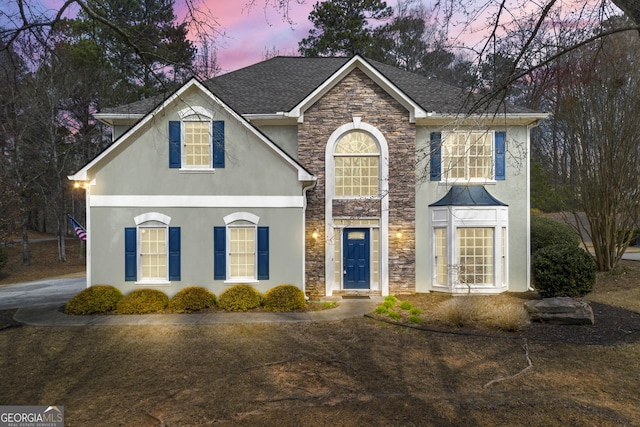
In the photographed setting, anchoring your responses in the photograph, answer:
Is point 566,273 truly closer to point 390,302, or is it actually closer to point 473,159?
point 473,159

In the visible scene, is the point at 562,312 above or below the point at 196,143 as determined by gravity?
below

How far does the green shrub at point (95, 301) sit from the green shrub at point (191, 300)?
1654 millimetres

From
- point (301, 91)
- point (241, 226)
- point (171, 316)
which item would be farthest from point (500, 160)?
point (171, 316)

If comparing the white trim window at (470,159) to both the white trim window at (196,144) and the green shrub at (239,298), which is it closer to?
the green shrub at (239,298)

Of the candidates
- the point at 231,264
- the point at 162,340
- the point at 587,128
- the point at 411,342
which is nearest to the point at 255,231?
the point at 231,264

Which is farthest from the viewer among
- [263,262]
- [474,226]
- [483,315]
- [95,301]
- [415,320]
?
[474,226]

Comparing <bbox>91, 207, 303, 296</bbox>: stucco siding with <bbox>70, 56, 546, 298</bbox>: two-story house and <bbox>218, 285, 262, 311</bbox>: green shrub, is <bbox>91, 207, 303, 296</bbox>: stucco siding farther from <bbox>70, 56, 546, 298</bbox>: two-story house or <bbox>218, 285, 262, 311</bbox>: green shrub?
<bbox>218, 285, 262, 311</bbox>: green shrub

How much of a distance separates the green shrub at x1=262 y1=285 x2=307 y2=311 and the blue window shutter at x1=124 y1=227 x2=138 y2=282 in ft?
13.4

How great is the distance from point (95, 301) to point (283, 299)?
5365mm

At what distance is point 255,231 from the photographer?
472 inches

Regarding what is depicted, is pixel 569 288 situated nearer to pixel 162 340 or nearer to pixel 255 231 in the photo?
pixel 255 231

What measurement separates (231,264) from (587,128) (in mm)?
15053

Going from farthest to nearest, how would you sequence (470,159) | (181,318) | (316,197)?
(470,159) → (316,197) → (181,318)

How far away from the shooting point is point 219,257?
468 inches
